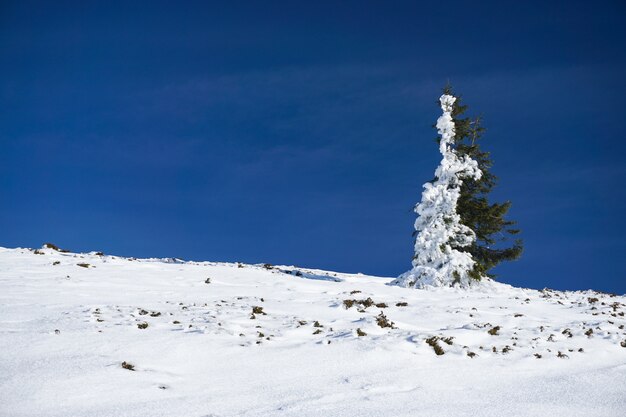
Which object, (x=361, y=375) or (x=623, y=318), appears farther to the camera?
(x=623, y=318)

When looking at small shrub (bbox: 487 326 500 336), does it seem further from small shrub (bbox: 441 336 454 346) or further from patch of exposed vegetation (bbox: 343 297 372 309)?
patch of exposed vegetation (bbox: 343 297 372 309)

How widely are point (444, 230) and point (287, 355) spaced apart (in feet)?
55.8

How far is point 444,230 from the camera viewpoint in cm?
2512

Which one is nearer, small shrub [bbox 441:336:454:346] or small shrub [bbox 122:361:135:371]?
small shrub [bbox 122:361:135:371]

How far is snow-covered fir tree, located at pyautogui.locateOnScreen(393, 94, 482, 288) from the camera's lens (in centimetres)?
2439

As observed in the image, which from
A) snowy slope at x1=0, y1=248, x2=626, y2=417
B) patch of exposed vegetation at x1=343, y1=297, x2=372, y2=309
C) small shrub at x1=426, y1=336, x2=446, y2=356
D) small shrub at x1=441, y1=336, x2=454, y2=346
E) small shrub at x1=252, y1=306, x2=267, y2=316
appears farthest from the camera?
patch of exposed vegetation at x1=343, y1=297, x2=372, y2=309

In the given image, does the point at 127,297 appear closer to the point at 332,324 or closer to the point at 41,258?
the point at 332,324

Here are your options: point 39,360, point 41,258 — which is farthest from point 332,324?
point 41,258

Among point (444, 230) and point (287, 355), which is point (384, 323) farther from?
point (444, 230)

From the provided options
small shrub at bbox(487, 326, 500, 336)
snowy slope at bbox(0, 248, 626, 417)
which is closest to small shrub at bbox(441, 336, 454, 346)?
snowy slope at bbox(0, 248, 626, 417)

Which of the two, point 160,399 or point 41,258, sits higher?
point 41,258

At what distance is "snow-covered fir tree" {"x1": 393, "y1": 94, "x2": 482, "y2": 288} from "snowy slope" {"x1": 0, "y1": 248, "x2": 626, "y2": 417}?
7.17 meters

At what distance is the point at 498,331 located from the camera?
12844 millimetres

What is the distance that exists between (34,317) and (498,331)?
11660 millimetres
